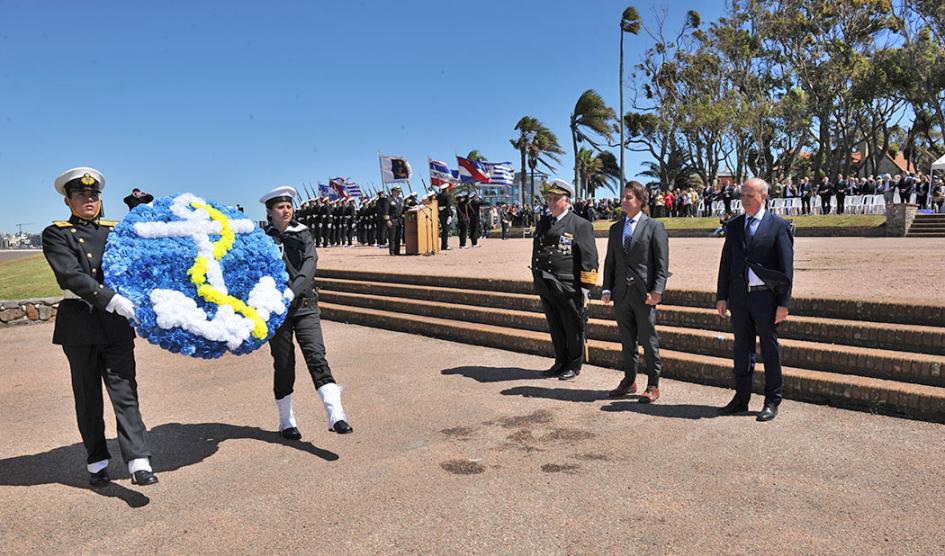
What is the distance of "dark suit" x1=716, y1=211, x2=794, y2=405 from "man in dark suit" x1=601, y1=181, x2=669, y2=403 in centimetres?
55

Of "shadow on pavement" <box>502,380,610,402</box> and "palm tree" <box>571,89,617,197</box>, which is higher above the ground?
"palm tree" <box>571,89,617,197</box>

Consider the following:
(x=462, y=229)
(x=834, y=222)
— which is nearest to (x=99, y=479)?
(x=462, y=229)

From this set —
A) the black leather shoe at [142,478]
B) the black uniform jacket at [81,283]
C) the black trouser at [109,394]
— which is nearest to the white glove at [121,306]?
the black uniform jacket at [81,283]

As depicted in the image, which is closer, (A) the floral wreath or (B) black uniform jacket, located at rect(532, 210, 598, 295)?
(A) the floral wreath

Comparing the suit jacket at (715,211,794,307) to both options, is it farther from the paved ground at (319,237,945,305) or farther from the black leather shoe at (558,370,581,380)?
the paved ground at (319,237,945,305)

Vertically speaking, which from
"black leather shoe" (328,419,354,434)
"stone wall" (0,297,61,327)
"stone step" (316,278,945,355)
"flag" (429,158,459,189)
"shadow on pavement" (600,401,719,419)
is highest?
"flag" (429,158,459,189)

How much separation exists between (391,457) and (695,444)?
217 cm

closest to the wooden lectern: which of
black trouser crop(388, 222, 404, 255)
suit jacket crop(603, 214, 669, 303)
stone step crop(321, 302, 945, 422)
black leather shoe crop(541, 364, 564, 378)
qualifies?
black trouser crop(388, 222, 404, 255)

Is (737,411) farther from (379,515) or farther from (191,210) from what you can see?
(191,210)

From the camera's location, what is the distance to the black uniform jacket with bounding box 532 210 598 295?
6660 mm

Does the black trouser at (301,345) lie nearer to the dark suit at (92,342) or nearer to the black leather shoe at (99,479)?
the dark suit at (92,342)

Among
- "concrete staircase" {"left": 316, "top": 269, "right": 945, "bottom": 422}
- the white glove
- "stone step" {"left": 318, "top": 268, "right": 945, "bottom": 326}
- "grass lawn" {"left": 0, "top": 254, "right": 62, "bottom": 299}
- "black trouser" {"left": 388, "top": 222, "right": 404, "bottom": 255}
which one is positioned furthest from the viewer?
"black trouser" {"left": 388, "top": 222, "right": 404, "bottom": 255}

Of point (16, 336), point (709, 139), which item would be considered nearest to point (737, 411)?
point (16, 336)

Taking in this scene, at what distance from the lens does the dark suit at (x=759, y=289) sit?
515 cm
